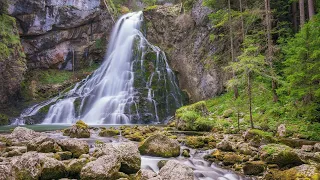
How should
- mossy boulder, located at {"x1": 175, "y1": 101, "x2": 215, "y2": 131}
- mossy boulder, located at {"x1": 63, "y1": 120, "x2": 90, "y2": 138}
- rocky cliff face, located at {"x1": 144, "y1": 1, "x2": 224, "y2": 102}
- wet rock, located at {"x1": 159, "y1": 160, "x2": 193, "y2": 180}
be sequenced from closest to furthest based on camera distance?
wet rock, located at {"x1": 159, "y1": 160, "x2": 193, "y2": 180}, mossy boulder, located at {"x1": 63, "y1": 120, "x2": 90, "y2": 138}, mossy boulder, located at {"x1": 175, "y1": 101, "x2": 215, "y2": 131}, rocky cliff face, located at {"x1": 144, "y1": 1, "x2": 224, "y2": 102}

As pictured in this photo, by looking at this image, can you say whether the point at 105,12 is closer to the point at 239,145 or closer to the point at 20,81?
the point at 20,81

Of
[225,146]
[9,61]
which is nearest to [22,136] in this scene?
[225,146]

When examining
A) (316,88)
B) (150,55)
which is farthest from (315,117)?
(150,55)

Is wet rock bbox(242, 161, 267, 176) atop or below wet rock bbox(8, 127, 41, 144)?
below

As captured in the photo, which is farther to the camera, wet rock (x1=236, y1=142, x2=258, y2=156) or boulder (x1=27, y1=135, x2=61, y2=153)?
wet rock (x1=236, y1=142, x2=258, y2=156)

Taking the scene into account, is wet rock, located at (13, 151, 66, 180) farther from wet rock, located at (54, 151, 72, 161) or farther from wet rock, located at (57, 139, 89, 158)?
wet rock, located at (57, 139, 89, 158)

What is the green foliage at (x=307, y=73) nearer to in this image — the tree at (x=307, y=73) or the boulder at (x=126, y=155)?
the tree at (x=307, y=73)

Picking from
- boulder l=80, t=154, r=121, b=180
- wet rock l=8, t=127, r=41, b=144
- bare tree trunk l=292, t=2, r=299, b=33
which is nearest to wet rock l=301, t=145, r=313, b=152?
boulder l=80, t=154, r=121, b=180

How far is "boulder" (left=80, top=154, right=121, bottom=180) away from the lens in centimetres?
531

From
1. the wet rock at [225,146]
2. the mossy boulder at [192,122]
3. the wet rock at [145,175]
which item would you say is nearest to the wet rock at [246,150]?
the wet rock at [225,146]

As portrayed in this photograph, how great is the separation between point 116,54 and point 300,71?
2261 cm

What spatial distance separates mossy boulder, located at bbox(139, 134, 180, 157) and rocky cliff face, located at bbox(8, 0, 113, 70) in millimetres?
24381

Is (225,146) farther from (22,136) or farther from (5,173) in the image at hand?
(22,136)

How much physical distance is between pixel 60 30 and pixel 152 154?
84.5 ft
